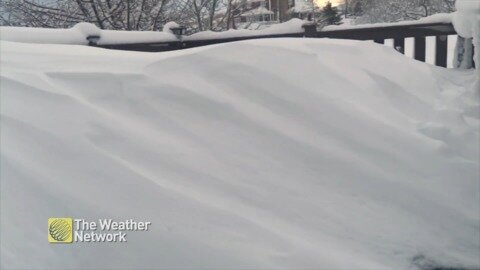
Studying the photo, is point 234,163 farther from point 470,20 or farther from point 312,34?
point 312,34

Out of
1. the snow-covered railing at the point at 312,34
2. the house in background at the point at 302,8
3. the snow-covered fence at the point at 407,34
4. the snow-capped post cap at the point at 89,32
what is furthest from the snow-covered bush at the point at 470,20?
the house in background at the point at 302,8

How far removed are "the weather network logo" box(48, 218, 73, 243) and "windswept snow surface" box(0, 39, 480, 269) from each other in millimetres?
30

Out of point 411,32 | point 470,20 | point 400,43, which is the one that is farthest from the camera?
point 400,43

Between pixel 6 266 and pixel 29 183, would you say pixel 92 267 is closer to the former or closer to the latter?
pixel 6 266

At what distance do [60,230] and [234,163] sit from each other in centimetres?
71

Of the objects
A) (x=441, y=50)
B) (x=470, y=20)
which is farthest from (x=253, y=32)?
(x=470, y=20)

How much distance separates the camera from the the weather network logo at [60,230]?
5.50 feet

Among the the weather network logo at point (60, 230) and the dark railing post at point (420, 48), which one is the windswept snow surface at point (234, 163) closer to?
the the weather network logo at point (60, 230)

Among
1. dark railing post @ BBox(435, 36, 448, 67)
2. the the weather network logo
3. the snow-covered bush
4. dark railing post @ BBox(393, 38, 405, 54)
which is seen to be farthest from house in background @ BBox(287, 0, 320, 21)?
the the weather network logo

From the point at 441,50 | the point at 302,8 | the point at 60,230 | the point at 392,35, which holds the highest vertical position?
the point at 302,8

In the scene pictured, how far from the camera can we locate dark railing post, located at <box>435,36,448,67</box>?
4.75 m

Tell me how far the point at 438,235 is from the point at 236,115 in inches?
38.7

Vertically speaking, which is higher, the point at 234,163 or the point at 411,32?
the point at 411,32

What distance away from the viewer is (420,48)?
4828 mm
